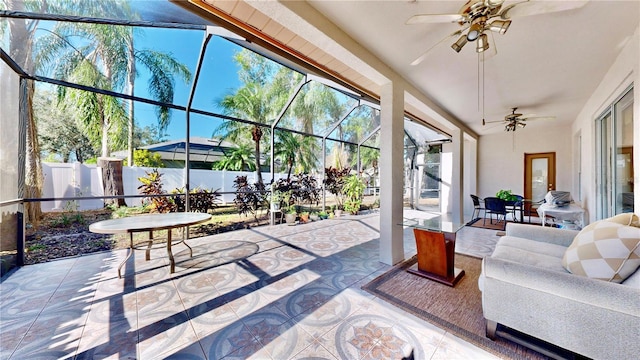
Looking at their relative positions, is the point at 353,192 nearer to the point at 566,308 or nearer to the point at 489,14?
the point at 489,14

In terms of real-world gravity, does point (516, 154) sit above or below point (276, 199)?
above

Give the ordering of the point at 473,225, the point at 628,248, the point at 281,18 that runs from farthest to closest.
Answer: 1. the point at 473,225
2. the point at 281,18
3. the point at 628,248

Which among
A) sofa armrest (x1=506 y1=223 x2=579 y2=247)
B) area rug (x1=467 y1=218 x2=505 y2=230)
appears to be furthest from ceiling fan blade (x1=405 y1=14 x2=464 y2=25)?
area rug (x1=467 y1=218 x2=505 y2=230)

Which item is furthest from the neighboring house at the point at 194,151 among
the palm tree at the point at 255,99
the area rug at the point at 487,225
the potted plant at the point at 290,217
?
the area rug at the point at 487,225

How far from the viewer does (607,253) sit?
1.48 meters

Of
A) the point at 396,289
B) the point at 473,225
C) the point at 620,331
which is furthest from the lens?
the point at 473,225

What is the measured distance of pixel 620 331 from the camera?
113 cm

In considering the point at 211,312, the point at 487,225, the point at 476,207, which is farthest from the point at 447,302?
the point at 476,207

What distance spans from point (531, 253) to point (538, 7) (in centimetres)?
208

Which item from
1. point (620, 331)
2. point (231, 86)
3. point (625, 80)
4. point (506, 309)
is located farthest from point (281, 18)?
point (231, 86)

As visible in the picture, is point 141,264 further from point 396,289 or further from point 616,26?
point 616,26

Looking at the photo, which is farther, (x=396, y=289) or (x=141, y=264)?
(x=141, y=264)

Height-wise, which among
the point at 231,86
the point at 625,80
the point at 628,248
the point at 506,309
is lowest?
the point at 506,309

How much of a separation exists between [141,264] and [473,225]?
21.9 ft
